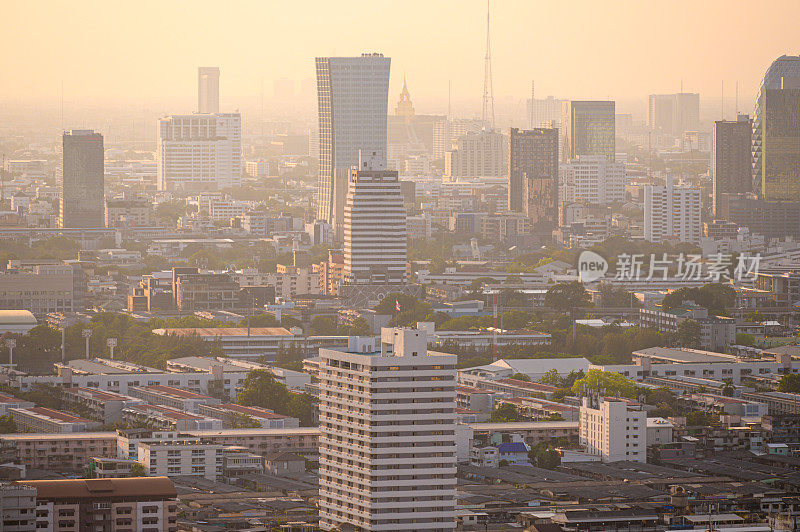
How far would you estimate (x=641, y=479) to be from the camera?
2977 centimetres

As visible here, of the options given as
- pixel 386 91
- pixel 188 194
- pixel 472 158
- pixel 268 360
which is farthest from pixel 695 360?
pixel 472 158

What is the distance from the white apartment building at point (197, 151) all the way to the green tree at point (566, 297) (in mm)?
50287

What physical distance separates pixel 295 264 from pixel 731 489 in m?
35.4

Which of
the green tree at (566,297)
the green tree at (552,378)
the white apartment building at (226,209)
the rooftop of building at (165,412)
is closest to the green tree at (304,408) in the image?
the rooftop of building at (165,412)

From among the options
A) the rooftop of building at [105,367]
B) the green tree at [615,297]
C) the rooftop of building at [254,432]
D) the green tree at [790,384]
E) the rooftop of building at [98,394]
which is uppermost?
the green tree at [615,297]

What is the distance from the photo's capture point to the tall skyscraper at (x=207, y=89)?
113 metres

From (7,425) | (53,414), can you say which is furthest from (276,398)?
(7,425)

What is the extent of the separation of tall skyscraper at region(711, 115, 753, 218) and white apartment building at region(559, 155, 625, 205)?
10.3 m

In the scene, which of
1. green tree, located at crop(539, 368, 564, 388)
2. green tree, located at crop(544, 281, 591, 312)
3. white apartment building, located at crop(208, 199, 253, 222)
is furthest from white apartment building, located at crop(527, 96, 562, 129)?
green tree, located at crop(539, 368, 564, 388)

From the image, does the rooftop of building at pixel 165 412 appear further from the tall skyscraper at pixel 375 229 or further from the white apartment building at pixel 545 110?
the white apartment building at pixel 545 110

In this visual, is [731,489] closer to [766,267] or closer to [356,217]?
[356,217]

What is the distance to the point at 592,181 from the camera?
9100 cm

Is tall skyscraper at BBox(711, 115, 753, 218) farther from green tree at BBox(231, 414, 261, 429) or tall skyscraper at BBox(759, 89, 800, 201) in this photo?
green tree at BBox(231, 414, 261, 429)

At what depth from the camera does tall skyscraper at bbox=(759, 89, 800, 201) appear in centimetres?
7450
